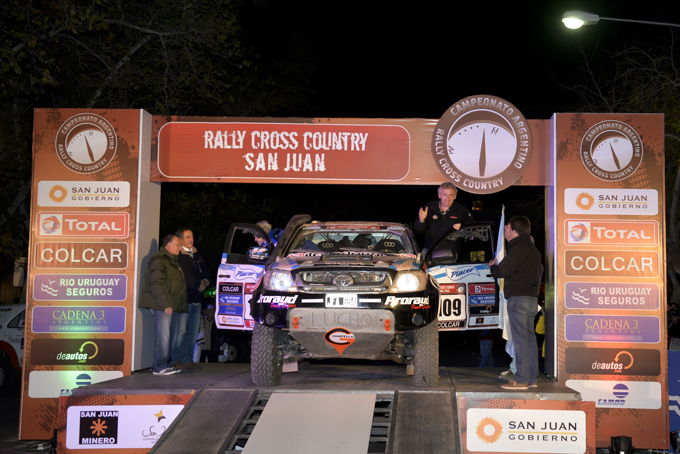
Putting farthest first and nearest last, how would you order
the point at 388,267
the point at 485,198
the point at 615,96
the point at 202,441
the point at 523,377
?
the point at 485,198, the point at 615,96, the point at 523,377, the point at 388,267, the point at 202,441

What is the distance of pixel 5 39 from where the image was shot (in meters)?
10.6

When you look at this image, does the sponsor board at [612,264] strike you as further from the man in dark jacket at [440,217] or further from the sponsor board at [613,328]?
the man in dark jacket at [440,217]

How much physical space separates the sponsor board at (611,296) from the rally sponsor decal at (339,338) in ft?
10.5

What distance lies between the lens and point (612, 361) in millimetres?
7613

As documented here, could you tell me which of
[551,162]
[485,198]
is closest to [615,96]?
[551,162]

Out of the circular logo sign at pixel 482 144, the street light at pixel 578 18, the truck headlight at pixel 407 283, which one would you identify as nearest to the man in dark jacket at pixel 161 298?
the truck headlight at pixel 407 283

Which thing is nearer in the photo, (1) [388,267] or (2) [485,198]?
(1) [388,267]

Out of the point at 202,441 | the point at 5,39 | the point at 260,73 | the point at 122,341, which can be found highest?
the point at 260,73

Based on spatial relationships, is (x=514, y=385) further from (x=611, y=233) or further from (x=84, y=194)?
(x=84, y=194)

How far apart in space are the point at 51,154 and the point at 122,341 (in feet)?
8.52

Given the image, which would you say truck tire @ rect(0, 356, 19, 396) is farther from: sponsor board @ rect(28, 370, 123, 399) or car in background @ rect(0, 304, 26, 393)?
sponsor board @ rect(28, 370, 123, 399)

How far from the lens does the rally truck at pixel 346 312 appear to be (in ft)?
20.0

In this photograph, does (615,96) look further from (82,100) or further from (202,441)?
(202,441)

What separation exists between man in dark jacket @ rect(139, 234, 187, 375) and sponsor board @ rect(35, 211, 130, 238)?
0.59 metres
